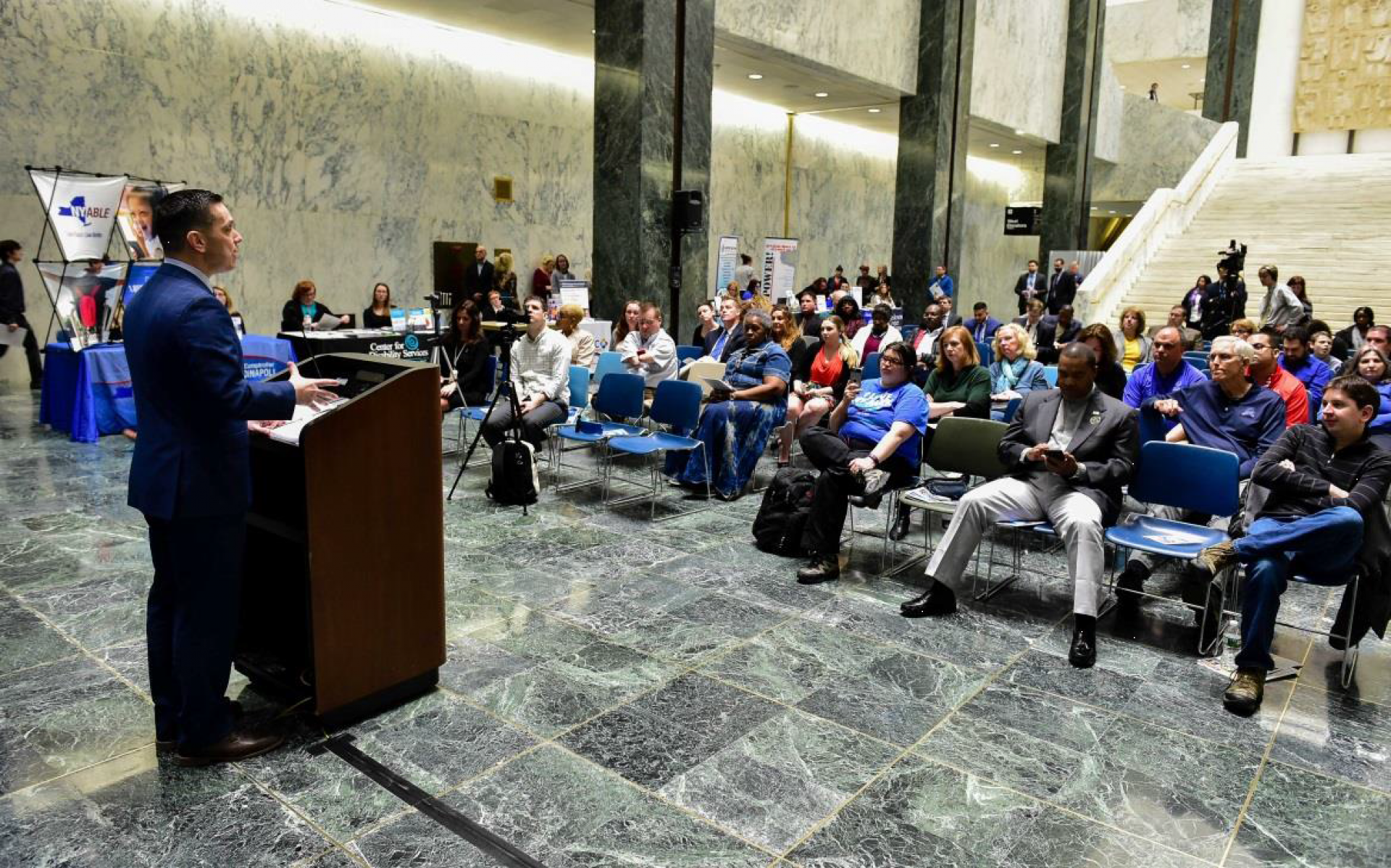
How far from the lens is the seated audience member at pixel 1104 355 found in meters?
5.77

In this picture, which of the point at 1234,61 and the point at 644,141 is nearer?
the point at 644,141

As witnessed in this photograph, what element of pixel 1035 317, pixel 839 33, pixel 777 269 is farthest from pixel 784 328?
pixel 777 269

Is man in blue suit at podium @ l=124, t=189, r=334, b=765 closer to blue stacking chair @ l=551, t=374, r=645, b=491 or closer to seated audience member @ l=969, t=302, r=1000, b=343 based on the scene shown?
blue stacking chair @ l=551, t=374, r=645, b=491

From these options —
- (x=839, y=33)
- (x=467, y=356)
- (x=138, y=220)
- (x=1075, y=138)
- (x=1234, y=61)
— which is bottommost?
(x=467, y=356)

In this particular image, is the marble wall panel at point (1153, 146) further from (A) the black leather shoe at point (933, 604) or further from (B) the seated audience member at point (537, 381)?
(A) the black leather shoe at point (933, 604)

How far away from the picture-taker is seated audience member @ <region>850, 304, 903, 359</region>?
9.38 m

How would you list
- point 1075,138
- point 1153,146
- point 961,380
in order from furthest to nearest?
point 1153,146, point 1075,138, point 961,380

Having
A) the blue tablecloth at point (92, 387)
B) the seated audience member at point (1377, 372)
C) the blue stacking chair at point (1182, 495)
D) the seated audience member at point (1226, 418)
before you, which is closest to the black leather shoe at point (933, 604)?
the blue stacking chair at point (1182, 495)

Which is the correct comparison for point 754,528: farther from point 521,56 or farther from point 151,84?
point 521,56

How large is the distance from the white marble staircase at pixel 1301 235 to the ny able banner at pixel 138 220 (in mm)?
14117

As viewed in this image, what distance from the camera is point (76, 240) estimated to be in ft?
31.0

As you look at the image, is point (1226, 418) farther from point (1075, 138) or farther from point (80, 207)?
point (1075, 138)

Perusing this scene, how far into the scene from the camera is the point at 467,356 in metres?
7.86

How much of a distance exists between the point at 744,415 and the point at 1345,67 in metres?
23.9
